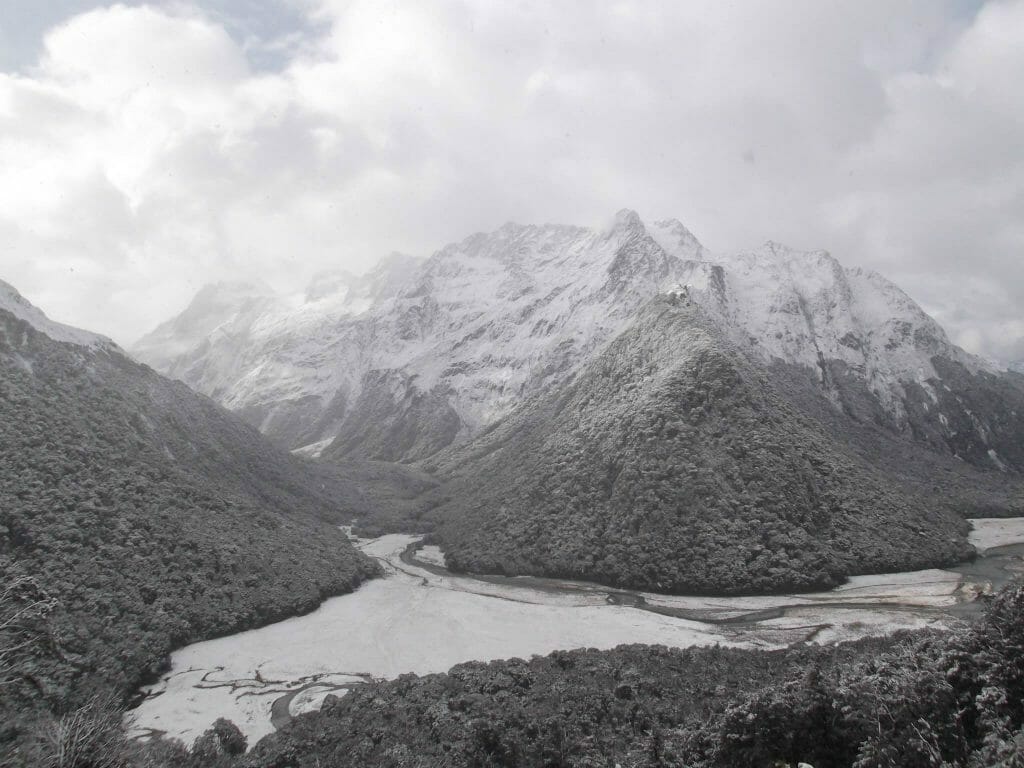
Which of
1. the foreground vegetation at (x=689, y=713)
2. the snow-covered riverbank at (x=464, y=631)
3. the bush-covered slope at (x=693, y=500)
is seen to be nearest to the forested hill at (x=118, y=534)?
the snow-covered riverbank at (x=464, y=631)

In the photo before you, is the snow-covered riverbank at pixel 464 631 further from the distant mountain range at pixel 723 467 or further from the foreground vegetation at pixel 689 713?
the foreground vegetation at pixel 689 713

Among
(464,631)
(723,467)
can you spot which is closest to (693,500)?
(723,467)

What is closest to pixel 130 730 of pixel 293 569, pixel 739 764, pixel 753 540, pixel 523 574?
pixel 293 569

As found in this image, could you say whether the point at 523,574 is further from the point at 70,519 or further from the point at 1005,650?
the point at 1005,650

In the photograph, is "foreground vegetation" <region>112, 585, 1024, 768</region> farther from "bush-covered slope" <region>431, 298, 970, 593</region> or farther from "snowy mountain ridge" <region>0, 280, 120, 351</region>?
"snowy mountain ridge" <region>0, 280, 120, 351</region>

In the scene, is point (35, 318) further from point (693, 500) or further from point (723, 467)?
point (723, 467)

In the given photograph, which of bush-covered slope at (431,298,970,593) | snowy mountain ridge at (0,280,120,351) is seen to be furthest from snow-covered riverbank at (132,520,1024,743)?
snowy mountain ridge at (0,280,120,351)
